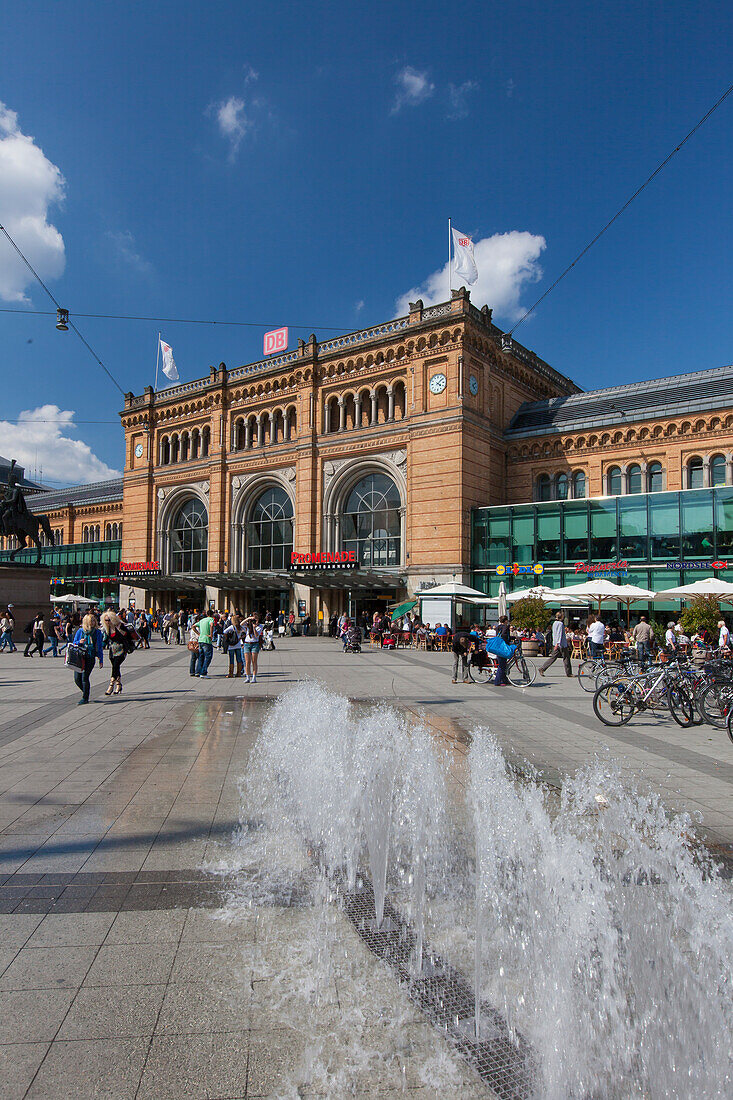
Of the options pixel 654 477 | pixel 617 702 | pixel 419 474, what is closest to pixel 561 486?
pixel 654 477

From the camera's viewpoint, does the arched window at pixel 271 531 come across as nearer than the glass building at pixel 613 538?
No

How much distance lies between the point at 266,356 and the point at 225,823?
42077 millimetres

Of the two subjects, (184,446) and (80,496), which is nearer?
(184,446)

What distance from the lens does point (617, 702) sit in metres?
10.4

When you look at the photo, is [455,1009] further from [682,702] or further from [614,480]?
[614,480]

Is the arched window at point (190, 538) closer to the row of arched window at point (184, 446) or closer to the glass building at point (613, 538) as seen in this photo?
the row of arched window at point (184, 446)

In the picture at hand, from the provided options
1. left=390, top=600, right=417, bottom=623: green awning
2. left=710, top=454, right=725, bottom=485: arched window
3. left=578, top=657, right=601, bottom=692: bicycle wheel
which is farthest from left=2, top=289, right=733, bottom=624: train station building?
left=578, top=657, right=601, bottom=692: bicycle wheel

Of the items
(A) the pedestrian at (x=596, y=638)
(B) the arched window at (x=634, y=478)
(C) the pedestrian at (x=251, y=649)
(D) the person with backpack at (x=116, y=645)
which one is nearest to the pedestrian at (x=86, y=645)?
(D) the person with backpack at (x=116, y=645)

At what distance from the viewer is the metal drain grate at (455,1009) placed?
8.30 feet

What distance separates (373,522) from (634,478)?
14718mm

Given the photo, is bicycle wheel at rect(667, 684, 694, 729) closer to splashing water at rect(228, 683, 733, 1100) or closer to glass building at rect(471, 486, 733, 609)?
splashing water at rect(228, 683, 733, 1100)

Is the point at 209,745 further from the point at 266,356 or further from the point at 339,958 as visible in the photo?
the point at 266,356

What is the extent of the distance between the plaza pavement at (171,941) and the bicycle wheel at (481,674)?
23.8ft

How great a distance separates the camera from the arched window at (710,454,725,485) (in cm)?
2977
